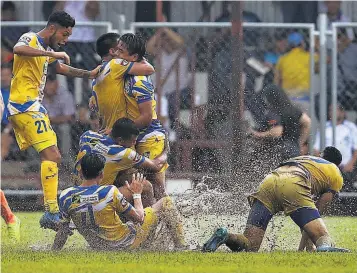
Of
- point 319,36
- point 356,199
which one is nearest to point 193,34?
point 319,36

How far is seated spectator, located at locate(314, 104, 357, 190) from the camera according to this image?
51.2ft

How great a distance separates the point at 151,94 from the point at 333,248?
92.2 inches

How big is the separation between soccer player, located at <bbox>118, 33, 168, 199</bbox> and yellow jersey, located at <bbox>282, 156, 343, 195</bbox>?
1.45m

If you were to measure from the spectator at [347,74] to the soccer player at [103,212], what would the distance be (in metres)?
6.24

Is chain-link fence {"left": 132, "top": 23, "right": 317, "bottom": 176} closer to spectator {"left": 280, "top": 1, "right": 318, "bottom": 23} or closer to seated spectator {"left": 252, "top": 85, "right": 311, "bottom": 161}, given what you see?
seated spectator {"left": 252, "top": 85, "right": 311, "bottom": 161}

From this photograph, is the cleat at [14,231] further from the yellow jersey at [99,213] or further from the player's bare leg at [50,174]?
the yellow jersey at [99,213]

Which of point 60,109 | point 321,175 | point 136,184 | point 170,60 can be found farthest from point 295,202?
point 60,109

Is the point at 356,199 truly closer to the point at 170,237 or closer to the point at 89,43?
the point at 89,43

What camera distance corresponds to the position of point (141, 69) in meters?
10.9

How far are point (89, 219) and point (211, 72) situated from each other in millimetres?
6000

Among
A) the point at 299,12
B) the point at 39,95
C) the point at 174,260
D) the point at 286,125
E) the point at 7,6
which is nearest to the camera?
the point at 174,260

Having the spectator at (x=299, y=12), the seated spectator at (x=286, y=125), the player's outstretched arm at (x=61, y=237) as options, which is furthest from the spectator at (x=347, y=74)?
the player's outstretched arm at (x=61, y=237)

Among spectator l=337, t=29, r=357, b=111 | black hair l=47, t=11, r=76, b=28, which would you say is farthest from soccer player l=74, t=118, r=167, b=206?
spectator l=337, t=29, r=357, b=111

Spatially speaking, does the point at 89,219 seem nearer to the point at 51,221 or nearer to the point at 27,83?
the point at 51,221
